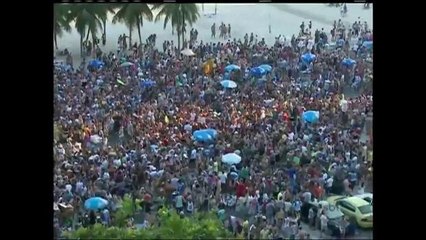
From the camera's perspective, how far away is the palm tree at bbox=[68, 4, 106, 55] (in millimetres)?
6023

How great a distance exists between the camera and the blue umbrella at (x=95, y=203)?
724cm

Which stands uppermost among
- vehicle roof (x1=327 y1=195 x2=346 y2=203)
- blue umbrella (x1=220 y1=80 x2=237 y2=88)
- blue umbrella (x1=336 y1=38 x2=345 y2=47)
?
blue umbrella (x1=336 y1=38 x2=345 y2=47)

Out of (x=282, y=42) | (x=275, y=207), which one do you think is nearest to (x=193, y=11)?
(x=275, y=207)

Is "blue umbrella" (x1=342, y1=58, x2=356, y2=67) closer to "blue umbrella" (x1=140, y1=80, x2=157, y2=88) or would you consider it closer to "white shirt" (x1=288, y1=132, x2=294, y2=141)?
"white shirt" (x1=288, y1=132, x2=294, y2=141)

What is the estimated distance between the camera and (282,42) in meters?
9.45

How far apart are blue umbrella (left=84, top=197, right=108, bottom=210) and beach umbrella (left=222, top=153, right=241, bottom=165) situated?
68.6 inches

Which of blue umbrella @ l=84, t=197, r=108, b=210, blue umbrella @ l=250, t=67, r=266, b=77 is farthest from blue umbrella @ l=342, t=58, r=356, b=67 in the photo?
blue umbrella @ l=84, t=197, r=108, b=210

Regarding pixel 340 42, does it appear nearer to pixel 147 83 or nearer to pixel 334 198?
pixel 147 83

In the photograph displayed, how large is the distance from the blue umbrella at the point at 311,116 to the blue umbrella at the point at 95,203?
10.9ft

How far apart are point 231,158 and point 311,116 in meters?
1.56

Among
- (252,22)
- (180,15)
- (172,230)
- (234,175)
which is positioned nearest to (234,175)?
(234,175)

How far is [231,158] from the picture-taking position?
28.1ft
